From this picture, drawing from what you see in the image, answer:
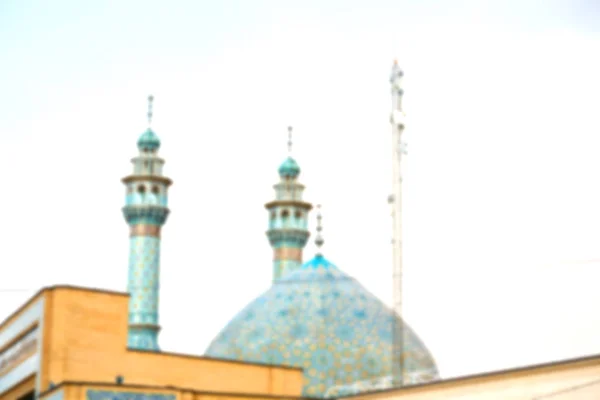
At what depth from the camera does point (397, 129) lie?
77.9 ft

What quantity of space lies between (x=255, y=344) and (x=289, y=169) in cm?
958

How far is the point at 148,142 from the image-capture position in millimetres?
38469

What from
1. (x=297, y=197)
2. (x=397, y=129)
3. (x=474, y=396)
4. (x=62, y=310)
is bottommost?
(x=474, y=396)

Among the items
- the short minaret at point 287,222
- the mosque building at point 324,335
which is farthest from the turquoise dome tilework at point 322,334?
the short minaret at point 287,222

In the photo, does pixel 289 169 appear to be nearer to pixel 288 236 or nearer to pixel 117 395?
pixel 288 236

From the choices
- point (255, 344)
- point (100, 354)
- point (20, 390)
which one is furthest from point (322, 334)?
point (100, 354)

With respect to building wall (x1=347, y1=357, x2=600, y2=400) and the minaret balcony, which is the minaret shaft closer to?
building wall (x1=347, y1=357, x2=600, y2=400)

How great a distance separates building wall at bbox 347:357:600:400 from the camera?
1825cm

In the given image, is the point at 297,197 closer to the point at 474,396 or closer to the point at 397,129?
the point at 397,129

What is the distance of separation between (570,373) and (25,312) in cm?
877

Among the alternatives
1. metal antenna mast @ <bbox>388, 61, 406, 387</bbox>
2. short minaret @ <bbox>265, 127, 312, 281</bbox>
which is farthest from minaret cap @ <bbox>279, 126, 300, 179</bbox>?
metal antenna mast @ <bbox>388, 61, 406, 387</bbox>

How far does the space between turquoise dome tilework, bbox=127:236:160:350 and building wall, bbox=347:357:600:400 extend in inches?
701

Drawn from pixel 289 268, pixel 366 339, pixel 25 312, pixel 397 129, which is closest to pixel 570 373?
pixel 397 129

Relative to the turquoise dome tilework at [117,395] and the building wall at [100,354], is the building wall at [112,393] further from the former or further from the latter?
the building wall at [100,354]
